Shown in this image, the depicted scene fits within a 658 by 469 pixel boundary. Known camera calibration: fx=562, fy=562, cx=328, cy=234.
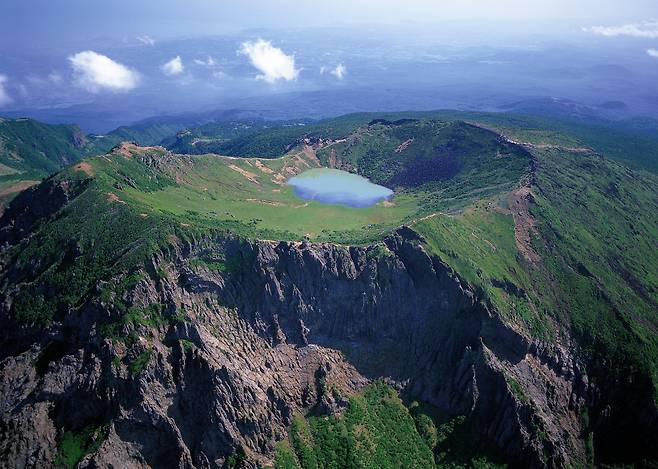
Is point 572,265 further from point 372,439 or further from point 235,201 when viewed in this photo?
point 235,201

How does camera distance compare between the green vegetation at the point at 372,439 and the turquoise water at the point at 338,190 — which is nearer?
the green vegetation at the point at 372,439

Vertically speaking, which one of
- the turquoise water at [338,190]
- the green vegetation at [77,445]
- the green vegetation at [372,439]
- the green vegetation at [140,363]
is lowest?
the green vegetation at [372,439]

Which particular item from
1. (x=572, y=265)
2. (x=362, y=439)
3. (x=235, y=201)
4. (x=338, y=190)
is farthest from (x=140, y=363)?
(x=572, y=265)

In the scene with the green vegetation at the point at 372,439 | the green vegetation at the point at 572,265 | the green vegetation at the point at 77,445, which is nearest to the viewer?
the green vegetation at the point at 77,445

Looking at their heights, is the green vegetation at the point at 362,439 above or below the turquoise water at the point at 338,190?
below

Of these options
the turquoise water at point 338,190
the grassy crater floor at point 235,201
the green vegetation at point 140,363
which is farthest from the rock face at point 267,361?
the turquoise water at point 338,190

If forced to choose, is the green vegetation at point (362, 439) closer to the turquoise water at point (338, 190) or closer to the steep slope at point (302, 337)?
the steep slope at point (302, 337)

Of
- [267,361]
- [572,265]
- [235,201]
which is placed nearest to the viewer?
[267,361]

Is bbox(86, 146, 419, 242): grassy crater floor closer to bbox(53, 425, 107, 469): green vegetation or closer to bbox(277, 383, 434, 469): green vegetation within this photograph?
bbox(277, 383, 434, 469): green vegetation
